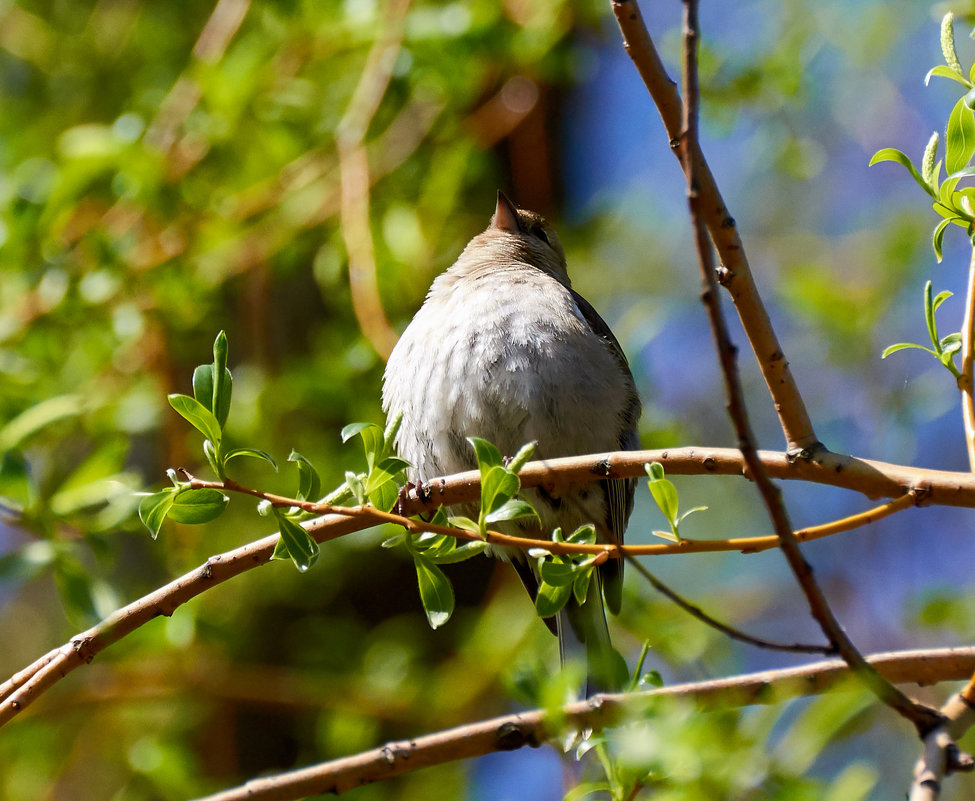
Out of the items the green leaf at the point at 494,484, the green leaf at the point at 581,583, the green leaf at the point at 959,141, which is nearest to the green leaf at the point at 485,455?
the green leaf at the point at 494,484

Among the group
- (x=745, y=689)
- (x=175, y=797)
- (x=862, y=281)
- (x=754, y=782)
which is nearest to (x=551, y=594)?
(x=745, y=689)

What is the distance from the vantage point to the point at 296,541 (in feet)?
5.76

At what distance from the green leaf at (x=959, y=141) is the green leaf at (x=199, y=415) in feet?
4.63

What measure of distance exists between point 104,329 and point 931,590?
3162 millimetres

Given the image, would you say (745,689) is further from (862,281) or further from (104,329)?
(862,281)

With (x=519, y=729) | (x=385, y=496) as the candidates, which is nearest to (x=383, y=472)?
(x=385, y=496)

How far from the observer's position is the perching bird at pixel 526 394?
320cm

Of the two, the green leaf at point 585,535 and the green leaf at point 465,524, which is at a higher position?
the green leaf at point 465,524

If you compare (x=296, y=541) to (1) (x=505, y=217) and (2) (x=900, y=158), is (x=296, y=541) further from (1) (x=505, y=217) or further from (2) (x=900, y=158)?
(1) (x=505, y=217)

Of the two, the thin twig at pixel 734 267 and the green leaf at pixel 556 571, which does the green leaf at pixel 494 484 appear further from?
the thin twig at pixel 734 267

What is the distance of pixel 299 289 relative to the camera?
5.64 meters

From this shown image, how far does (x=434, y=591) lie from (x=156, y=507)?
0.54 metres

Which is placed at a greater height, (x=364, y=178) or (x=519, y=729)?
(x=364, y=178)

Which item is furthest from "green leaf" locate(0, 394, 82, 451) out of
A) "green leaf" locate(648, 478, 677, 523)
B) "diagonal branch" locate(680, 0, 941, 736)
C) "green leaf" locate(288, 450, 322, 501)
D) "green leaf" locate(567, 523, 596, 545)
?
"diagonal branch" locate(680, 0, 941, 736)
